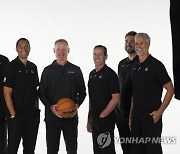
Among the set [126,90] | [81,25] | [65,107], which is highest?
[81,25]

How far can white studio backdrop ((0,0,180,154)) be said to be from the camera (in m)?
4.36

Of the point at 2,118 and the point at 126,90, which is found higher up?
the point at 126,90

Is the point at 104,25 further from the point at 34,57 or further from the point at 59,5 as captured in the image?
the point at 34,57

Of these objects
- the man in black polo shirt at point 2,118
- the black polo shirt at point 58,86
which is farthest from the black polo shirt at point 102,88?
the man in black polo shirt at point 2,118

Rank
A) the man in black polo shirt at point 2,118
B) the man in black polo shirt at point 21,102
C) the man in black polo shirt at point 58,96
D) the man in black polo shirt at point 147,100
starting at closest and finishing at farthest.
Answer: the man in black polo shirt at point 147,100 < the man in black polo shirt at point 21,102 < the man in black polo shirt at point 58,96 < the man in black polo shirt at point 2,118

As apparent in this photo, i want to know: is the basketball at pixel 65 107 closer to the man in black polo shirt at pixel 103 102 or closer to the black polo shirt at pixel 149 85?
the man in black polo shirt at pixel 103 102

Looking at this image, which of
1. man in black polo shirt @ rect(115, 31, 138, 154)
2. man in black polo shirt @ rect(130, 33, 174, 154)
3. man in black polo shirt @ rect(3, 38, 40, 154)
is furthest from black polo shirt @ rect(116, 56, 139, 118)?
man in black polo shirt @ rect(3, 38, 40, 154)

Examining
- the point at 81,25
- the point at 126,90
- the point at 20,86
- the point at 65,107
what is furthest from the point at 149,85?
the point at 81,25

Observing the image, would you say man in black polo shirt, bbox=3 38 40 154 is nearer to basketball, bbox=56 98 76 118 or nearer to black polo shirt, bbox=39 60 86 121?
black polo shirt, bbox=39 60 86 121

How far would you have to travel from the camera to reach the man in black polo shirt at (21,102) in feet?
8.54

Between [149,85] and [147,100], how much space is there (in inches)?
4.3

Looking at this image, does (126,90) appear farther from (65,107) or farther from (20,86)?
(20,86)

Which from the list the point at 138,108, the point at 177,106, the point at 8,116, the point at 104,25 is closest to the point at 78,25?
the point at 104,25

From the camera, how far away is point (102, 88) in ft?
8.90
